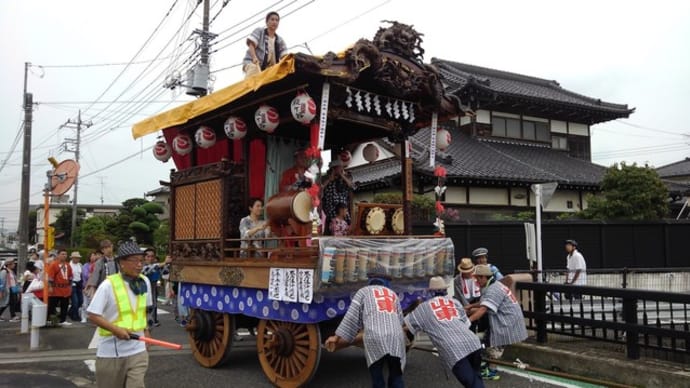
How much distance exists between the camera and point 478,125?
23562 mm

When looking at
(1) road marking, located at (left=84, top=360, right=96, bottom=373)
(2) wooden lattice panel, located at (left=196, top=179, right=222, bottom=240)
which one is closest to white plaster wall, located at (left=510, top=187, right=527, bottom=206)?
(2) wooden lattice panel, located at (left=196, top=179, right=222, bottom=240)

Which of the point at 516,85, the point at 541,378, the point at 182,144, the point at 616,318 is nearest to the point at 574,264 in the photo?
the point at 616,318

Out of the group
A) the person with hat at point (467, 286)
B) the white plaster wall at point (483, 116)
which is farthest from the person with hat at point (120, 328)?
the white plaster wall at point (483, 116)

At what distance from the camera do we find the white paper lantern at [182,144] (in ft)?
31.0

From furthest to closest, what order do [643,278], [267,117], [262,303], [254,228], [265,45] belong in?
[643,278] → [265,45] → [254,228] → [267,117] → [262,303]

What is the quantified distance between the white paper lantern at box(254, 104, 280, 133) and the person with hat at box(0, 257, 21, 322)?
11.3 meters

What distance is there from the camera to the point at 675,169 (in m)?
44.4

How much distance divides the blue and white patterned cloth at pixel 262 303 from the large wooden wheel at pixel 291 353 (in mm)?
176

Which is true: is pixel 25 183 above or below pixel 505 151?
below

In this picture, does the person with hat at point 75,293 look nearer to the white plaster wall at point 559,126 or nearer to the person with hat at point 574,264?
the person with hat at point 574,264

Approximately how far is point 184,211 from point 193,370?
2.72 meters

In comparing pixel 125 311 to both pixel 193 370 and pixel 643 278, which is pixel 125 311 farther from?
pixel 643 278

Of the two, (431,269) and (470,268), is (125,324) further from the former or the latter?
(470,268)

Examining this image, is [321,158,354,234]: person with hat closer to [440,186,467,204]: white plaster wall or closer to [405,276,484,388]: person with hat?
[405,276,484,388]: person with hat
